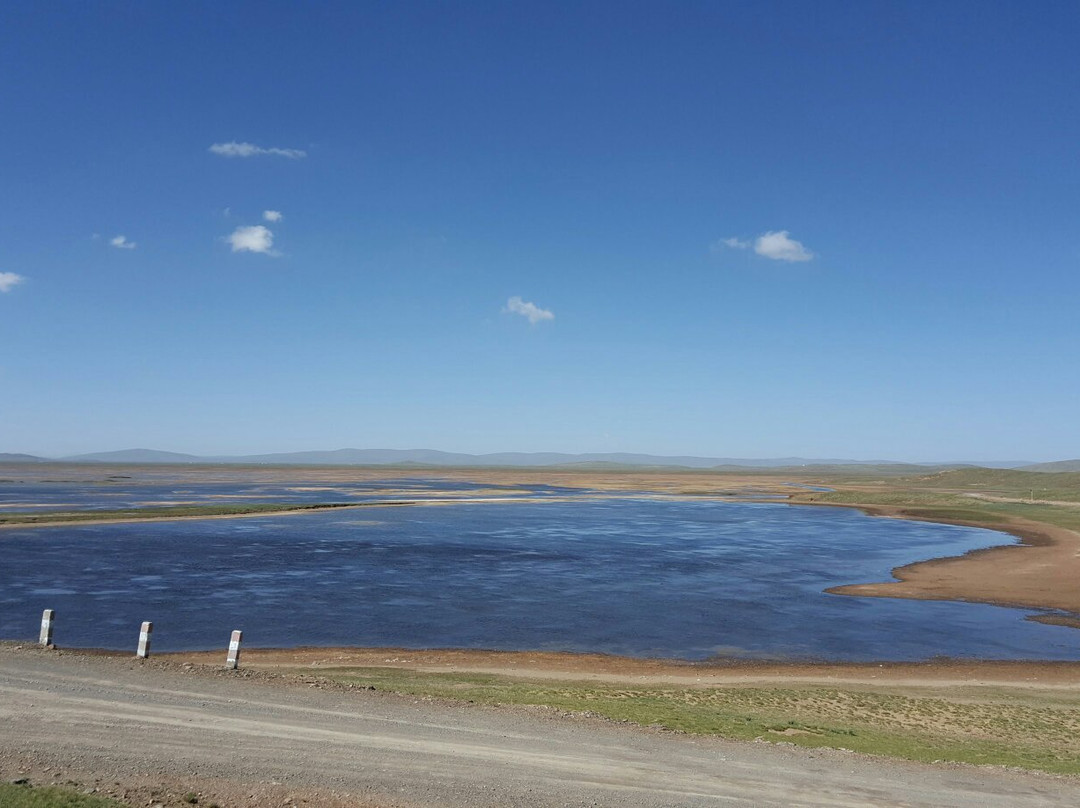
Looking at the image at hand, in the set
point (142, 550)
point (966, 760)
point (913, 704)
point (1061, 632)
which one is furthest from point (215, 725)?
point (142, 550)

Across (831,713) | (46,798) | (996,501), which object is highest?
(996,501)

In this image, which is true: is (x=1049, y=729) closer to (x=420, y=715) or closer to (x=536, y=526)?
(x=420, y=715)

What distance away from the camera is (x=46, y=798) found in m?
9.70

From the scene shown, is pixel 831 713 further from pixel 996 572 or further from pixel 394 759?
pixel 996 572

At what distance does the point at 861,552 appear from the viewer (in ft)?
184

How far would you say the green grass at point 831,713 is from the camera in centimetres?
1536

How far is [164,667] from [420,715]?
724cm

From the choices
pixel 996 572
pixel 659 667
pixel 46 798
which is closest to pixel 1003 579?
pixel 996 572

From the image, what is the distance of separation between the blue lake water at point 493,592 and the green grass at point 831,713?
215 inches

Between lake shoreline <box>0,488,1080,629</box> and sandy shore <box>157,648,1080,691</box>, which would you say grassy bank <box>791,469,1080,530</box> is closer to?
lake shoreline <box>0,488,1080,629</box>

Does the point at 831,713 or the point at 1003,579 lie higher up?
the point at 831,713

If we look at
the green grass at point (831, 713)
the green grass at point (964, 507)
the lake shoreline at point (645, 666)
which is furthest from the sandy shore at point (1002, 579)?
the green grass at point (964, 507)

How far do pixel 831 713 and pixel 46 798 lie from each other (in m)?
17.1

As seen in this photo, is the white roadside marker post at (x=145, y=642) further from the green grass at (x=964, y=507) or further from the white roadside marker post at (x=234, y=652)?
the green grass at (x=964, y=507)
